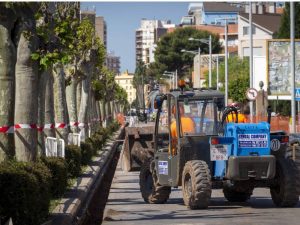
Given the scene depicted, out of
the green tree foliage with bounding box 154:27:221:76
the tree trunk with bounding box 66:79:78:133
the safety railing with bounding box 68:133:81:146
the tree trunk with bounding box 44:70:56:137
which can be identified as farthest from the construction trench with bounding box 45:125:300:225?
the green tree foliage with bounding box 154:27:221:76

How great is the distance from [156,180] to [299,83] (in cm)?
3486

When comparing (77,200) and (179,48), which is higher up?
(179,48)

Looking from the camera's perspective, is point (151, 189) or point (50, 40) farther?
point (151, 189)

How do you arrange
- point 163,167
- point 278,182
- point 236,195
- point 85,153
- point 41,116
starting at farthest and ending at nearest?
point 85,153 < point 41,116 < point 236,195 < point 163,167 < point 278,182

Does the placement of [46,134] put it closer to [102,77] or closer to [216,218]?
[216,218]

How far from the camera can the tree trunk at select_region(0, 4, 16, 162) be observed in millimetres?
16188

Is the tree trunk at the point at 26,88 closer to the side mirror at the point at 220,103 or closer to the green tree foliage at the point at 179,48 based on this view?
the side mirror at the point at 220,103

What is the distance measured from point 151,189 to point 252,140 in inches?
134

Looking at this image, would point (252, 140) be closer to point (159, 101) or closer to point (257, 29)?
point (159, 101)

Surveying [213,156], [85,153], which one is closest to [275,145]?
[213,156]

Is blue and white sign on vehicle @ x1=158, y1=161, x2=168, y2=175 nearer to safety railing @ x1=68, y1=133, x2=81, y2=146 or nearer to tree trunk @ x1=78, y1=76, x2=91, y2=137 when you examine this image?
safety railing @ x1=68, y1=133, x2=81, y2=146

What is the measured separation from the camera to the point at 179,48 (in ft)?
435

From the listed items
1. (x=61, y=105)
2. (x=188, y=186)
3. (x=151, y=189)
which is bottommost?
(x=151, y=189)

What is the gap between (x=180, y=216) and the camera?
16.4 metres
